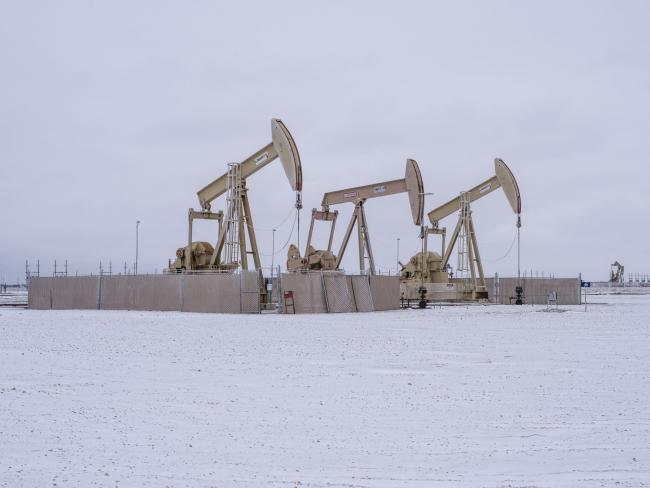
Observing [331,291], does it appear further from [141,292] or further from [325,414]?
[325,414]

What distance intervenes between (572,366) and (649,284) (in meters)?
118

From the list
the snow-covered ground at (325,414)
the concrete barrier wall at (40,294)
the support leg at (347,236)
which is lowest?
the snow-covered ground at (325,414)

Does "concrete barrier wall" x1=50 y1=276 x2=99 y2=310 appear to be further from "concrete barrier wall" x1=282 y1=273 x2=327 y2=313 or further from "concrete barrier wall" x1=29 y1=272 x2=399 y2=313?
"concrete barrier wall" x1=282 y1=273 x2=327 y2=313

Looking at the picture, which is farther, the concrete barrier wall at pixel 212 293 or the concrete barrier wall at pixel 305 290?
the concrete barrier wall at pixel 212 293

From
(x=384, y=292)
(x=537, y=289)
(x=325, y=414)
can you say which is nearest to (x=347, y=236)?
(x=384, y=292)

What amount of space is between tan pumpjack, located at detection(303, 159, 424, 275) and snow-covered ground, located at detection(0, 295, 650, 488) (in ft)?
65.4

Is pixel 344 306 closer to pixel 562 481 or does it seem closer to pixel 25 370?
pixel 25 370

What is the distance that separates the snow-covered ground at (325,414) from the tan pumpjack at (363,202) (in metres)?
19.9

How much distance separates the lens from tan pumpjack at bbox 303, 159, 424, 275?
117 feet

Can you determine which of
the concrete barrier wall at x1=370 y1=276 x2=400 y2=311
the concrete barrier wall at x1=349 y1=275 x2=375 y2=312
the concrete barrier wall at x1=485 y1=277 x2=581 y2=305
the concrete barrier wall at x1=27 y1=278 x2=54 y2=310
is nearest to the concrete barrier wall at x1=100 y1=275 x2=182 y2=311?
the concrete barrier wall at x1=27 y1=278 x2=54 y2=310

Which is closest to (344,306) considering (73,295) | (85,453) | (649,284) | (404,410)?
(73,295)

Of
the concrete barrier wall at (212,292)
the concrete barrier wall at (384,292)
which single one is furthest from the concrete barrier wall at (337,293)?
the concrete barrier wall at (384,292)

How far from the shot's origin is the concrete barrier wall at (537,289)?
4319 cm

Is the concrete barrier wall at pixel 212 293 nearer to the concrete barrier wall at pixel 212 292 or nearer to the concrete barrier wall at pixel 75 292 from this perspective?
the concrete barrier wall at pixel 212 292
